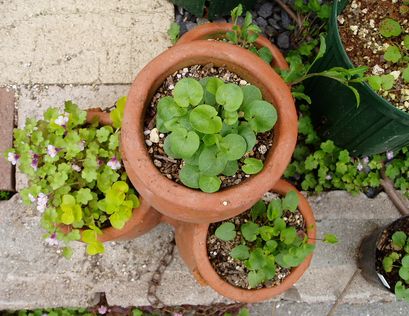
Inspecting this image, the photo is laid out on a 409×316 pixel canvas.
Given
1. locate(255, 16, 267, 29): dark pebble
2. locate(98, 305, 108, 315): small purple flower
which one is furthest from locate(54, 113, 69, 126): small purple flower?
locate(255, 16, 267, 29): dark pebble

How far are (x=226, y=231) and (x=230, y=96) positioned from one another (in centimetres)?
50

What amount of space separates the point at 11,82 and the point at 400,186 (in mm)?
1715

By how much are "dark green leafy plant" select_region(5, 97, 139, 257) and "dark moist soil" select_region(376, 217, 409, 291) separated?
996mm

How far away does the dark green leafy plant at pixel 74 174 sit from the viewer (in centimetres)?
159

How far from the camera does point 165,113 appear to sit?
4.44ft

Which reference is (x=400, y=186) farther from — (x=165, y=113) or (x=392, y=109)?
(x=165, y=113)

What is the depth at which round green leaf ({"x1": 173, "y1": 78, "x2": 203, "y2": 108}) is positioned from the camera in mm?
1313

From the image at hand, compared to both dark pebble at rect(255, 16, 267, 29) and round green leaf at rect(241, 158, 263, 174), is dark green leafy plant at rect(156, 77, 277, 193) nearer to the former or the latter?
round green leaf at rect(241, 158, 263, 174)

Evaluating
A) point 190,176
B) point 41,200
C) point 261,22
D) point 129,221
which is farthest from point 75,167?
point 261,22

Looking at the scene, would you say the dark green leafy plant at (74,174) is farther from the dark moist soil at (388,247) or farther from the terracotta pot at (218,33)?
the dark moist soil at (388,247)

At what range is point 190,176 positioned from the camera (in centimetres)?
136

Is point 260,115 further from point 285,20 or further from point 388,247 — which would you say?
point 285,20

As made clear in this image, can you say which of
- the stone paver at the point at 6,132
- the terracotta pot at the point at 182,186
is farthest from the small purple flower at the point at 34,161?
the stone paver at the point at 6,132

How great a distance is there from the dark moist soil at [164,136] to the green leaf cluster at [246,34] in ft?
1.02
